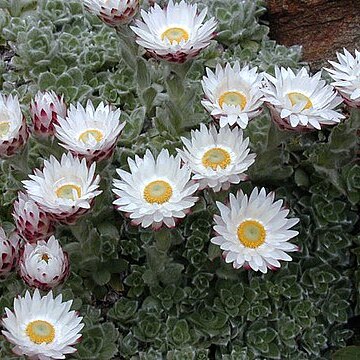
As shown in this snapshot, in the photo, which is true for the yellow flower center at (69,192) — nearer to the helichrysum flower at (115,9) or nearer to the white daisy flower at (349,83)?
the helichrysum flower at (115,9)

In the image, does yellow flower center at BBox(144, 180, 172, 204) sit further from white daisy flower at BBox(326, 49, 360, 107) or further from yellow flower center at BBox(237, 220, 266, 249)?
white daisy flower at BBox(326, 49, 360, 107)

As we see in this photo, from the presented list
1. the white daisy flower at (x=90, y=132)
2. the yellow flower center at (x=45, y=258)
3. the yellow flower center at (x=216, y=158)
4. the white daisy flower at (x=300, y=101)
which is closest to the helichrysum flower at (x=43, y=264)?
the yellow flower center at (x=45, y=258)

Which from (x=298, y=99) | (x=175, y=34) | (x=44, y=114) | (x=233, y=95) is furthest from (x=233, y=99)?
(x=44, y=114)

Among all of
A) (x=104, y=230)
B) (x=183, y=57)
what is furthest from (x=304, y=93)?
(x=104, y=230)

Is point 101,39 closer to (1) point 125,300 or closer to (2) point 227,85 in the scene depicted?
(2) point 227,85

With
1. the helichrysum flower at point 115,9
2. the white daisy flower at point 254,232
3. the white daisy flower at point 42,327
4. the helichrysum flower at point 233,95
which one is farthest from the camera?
the helichrysum flower at point 115,9

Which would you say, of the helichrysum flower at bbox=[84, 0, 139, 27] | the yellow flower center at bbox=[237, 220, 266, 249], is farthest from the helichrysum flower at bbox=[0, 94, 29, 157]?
the yellow flower center at bbox=[237, 220, 266, 249]
